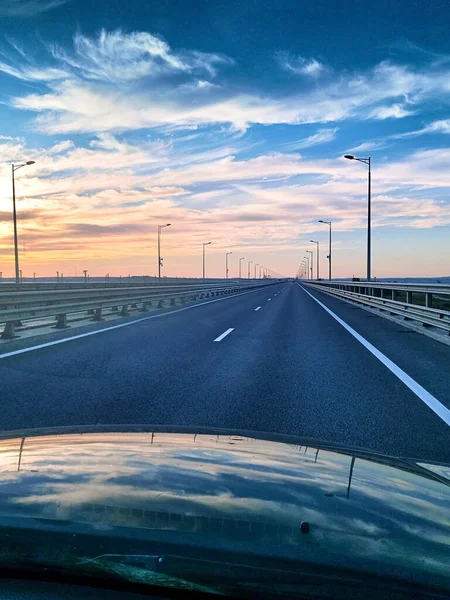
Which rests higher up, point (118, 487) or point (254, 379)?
point (118, 487)

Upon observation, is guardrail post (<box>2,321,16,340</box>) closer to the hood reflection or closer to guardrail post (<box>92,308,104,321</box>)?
guardrail post (<box>92,308,104,321</box>)

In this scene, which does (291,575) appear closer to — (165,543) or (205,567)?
(205,567)

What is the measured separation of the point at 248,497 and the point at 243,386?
214 inches

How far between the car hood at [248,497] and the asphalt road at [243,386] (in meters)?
2.01

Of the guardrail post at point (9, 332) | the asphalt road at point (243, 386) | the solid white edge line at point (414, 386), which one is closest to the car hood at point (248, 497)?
the asphalt road at point (243, 386)

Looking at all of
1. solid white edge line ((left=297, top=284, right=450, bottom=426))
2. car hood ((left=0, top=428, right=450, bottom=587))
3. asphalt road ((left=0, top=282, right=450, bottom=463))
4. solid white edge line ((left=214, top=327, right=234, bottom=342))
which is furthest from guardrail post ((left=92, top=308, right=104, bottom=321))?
car hood ((left=0, top=428, right=450, bottom=587))

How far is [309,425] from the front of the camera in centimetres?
589

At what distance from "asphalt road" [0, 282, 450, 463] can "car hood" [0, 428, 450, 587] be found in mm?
2011

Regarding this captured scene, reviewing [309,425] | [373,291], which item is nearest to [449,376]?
[309,425]

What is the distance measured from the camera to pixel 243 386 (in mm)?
→ 8008

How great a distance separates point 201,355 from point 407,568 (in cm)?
932

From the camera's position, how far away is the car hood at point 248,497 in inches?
81.4

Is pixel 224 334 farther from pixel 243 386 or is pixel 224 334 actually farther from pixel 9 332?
pixel 243 386

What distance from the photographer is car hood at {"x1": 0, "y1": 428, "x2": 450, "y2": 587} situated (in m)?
2.07
